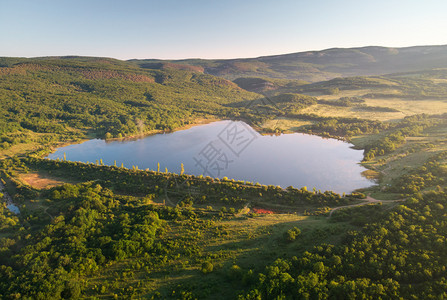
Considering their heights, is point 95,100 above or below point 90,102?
above

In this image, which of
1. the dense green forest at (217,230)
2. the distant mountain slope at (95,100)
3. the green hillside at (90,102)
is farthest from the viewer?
the distant mountain slope at (95,100)

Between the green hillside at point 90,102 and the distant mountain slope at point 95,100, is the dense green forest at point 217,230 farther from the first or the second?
the distant mountain slope at point 95,100

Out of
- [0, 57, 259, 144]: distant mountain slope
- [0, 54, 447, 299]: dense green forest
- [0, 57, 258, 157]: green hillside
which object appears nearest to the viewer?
[0, 54, 447, 299]: dense green forest

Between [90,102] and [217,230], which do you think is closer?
[217,230]

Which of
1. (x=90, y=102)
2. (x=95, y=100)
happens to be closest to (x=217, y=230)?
(x=90, y=102)

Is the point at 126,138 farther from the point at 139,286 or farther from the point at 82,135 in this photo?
the point at 139,286

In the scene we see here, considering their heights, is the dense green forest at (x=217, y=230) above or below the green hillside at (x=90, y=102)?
below

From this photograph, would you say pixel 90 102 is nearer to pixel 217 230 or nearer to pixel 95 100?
pixel 95 100

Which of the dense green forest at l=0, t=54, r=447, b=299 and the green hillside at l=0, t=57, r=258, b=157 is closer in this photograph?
the dense green forest at l=0, t=54, r=447, b=299

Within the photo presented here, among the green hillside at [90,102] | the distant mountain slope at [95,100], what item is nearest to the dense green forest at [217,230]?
the green hillside at [90,102]

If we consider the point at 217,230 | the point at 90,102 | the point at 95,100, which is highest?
the point at 95,100

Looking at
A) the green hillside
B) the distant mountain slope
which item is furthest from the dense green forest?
the distant mountain slope

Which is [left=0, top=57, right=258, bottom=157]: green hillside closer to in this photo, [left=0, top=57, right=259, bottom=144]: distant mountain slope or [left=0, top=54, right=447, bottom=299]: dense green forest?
[left=0, top=57, right=259, bottom=144]: distant mountain slope
